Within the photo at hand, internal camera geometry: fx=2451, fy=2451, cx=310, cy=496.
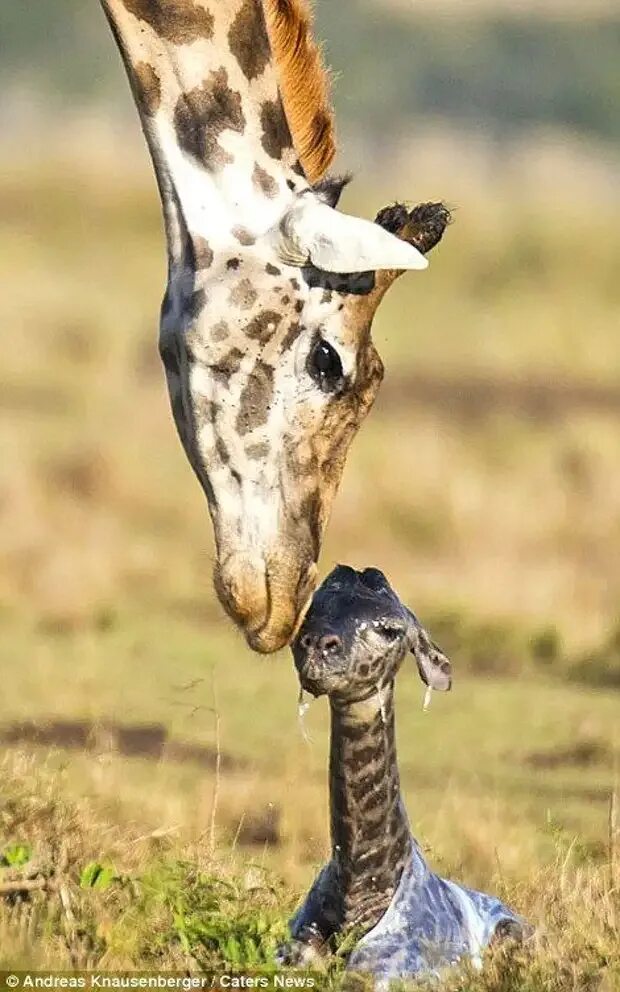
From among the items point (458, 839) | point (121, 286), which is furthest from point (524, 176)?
point (458, 839)

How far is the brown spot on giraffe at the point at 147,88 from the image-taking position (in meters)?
7.72

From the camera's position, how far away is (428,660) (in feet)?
23.6

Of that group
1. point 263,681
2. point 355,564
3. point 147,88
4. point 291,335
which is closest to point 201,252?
point 291,335

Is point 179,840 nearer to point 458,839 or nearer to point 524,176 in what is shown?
point 458,839

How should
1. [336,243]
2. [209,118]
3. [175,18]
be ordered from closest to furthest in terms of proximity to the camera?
[336,243] → [209,118] → [175,18]

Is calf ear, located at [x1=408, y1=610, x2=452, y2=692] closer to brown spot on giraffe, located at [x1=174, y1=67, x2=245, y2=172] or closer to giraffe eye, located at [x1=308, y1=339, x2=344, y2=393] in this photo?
giraffe eye, located at [x1=308, y1=339, x2=344, y2=393]

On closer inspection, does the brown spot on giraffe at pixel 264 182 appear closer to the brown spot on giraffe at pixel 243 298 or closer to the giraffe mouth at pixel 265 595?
the brown spot on giraffe at pixel 243 298

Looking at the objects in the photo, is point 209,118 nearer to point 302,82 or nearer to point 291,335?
point 302,82

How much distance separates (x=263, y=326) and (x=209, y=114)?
78 cm

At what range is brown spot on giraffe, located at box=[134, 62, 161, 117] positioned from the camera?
25.3 feet

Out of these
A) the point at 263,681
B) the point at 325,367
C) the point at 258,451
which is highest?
the point at 325,367

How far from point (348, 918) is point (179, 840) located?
1036mm

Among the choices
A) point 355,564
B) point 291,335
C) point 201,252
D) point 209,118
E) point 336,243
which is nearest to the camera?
point 336,243

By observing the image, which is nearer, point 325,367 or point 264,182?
point 325,367
